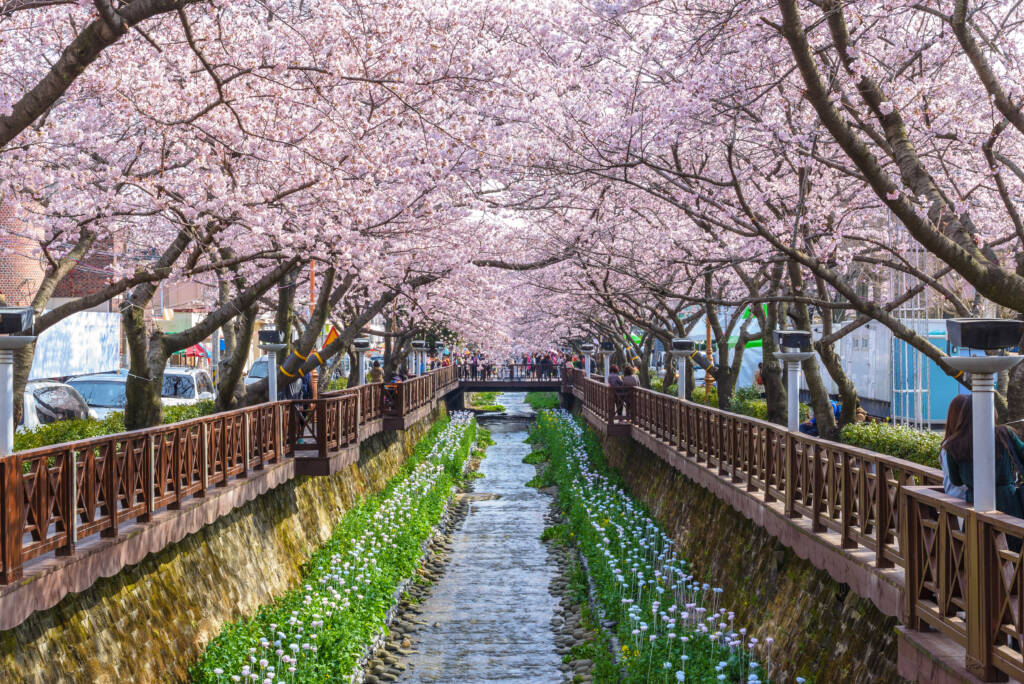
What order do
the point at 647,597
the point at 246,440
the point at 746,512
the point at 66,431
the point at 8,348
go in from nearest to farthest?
the point at 8,348, the point at 746,512, the point at 246,440, the point at 647,597, the point at 66,431

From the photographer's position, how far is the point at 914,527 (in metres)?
6.79

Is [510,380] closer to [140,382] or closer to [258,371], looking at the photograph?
[258,371]

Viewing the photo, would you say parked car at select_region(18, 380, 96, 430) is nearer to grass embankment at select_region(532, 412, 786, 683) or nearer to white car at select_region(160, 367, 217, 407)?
white car at select_region(160, 367, 217, 407)

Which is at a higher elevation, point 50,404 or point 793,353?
point 793,353

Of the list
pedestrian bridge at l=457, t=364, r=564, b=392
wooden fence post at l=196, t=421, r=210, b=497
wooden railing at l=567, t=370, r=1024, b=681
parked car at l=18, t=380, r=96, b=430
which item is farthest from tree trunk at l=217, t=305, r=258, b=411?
pedestrian bridge at l=457, t=364, r=564, b=392

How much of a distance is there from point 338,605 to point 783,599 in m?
6.15

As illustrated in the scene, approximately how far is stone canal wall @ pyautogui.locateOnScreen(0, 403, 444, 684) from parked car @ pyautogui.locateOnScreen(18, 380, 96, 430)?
4.75 meters

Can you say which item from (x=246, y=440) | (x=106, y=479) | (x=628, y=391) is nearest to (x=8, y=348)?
(x=106, y=479)

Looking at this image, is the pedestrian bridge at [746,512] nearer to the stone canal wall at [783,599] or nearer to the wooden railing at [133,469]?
the wooden railing at [133,469]

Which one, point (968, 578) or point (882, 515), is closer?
point (968, 578)

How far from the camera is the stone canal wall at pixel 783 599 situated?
8.46 metres

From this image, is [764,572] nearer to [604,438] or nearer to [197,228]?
[197,228]

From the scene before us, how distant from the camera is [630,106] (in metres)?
15.0

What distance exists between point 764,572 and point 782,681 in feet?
7.43
